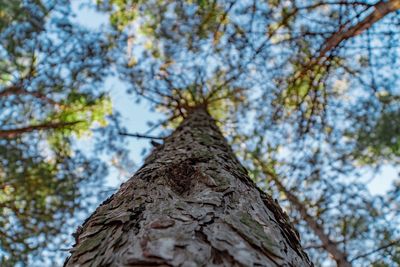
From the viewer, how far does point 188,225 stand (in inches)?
54.4

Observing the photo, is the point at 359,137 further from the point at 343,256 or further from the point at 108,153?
the point at 108,153

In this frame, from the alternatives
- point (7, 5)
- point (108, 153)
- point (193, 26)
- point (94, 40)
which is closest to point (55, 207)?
point (108, 153)

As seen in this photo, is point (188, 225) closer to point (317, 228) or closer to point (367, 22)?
point (367, 22)

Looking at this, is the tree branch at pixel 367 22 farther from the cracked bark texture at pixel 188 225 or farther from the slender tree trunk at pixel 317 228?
the cracked bark texture at pixel 188 225

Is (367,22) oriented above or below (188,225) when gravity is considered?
above

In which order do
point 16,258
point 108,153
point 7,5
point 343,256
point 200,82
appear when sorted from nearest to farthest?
point 7,5, point 343,256, point 16,258, point 200,82, point 108,153

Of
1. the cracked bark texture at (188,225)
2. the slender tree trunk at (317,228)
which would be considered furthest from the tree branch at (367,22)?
the cracked bark texture at (188,225)

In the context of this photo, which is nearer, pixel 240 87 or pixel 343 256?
pixel 343 256

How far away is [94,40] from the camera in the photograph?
6516 millimetres

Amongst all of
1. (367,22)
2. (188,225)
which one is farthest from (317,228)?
(188,225)

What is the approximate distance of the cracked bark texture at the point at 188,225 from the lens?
47.0 inches

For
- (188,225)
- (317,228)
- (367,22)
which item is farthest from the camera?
(317,228)

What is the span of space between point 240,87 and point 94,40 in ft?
9.64

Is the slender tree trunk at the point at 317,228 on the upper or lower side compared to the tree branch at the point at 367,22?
lower
